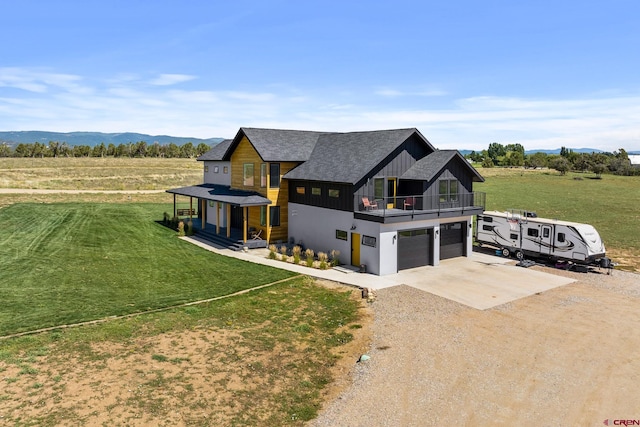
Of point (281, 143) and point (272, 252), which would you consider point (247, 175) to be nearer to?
point (281, 143)

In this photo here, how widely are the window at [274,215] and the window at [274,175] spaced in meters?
1.56

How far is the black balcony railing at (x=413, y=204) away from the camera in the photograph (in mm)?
23672

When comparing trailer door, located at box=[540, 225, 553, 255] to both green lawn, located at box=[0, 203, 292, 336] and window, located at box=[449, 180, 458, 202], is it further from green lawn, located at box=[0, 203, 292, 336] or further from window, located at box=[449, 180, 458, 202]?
green lawn, located at box=[0, 203, 292, 336]

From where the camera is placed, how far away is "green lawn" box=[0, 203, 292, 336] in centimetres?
1673

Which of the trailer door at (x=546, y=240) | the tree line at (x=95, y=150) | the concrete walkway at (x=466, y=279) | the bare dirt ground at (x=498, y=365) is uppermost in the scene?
the tree line at (x=95, y=150)

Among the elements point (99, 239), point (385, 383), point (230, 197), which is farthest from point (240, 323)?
point (99, 239)

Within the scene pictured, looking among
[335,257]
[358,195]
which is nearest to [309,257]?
[335,257]

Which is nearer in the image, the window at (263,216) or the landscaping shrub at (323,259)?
the landscaping shrub at (323,259)

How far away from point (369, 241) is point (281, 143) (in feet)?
37.3

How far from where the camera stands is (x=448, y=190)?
2588 cm

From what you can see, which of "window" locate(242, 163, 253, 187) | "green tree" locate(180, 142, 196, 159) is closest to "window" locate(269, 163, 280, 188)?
"window" locate(242, 163, 253, 187)

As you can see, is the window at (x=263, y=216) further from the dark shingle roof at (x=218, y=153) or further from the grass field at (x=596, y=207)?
the grass field at (x=596, y=207)

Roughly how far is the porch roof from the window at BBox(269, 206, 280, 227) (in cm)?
94

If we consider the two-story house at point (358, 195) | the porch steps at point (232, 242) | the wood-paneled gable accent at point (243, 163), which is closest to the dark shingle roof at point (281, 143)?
the two-story house at point (358, 195)
